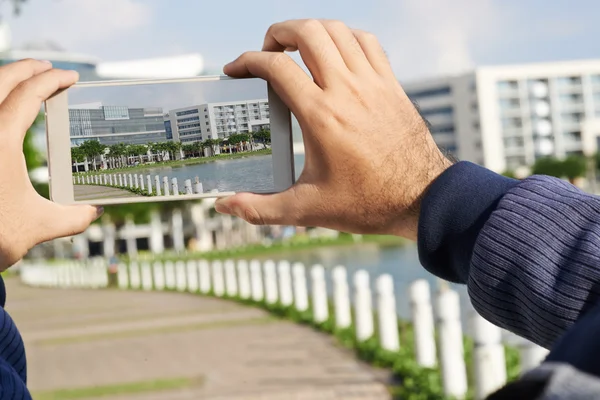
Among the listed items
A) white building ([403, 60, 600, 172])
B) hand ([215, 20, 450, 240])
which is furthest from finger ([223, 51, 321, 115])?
white building ([403, 60, 600, 172])

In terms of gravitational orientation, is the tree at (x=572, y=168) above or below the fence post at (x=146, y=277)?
below

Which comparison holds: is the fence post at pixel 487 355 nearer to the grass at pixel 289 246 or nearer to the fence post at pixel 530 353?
the fence post at pixel 530 353

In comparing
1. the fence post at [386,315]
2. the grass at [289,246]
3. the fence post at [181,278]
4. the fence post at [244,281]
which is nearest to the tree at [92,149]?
the fence post at [386,315]

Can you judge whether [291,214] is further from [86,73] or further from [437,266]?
[86,73]

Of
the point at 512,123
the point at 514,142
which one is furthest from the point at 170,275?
the point at 514,142

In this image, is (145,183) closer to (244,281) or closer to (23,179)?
(23,179)

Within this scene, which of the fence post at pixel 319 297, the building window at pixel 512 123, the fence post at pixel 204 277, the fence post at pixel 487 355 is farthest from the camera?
the building window at pixel 512 123
